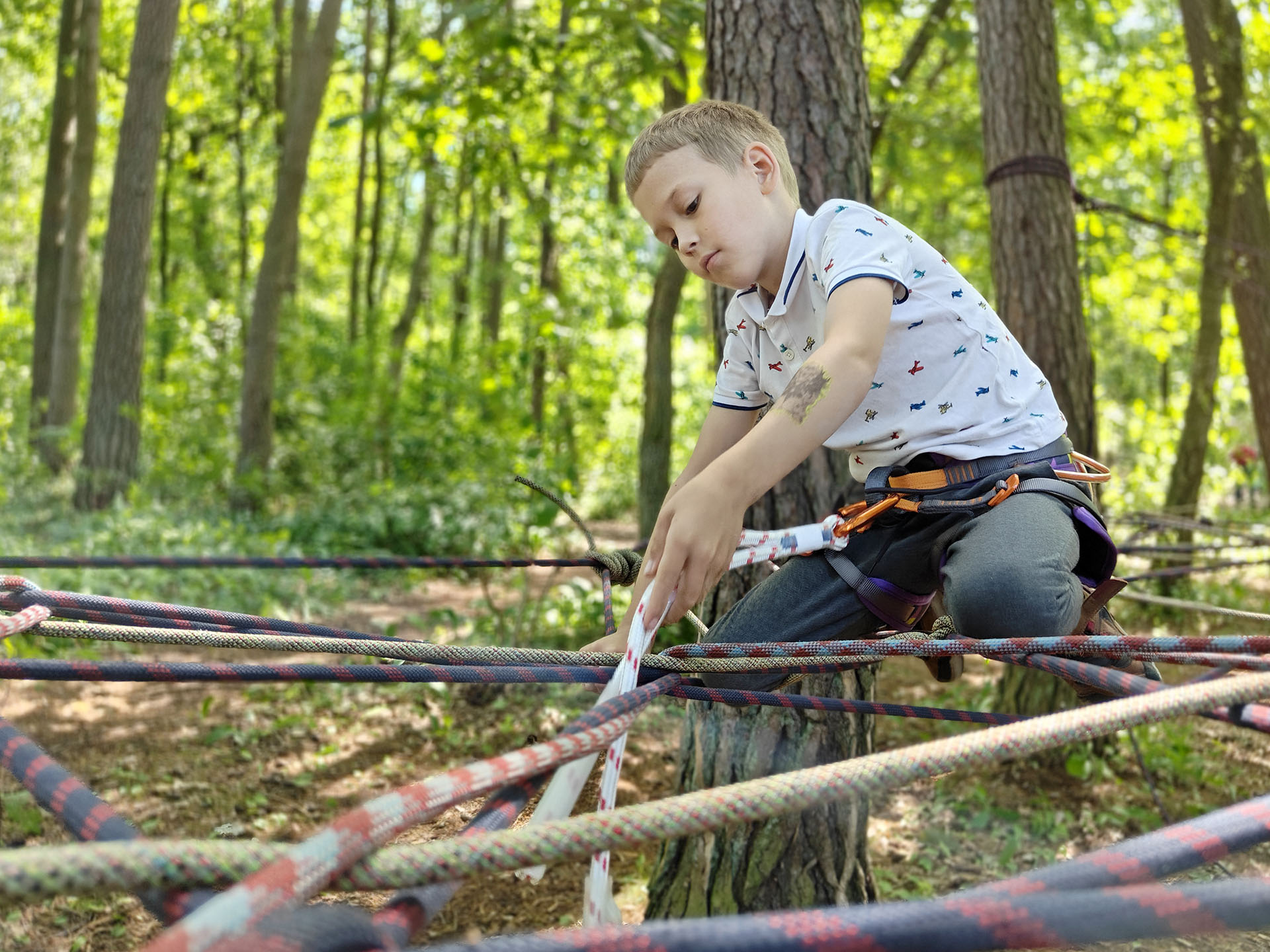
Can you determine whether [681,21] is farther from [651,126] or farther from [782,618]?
[782,618]

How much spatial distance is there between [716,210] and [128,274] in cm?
763

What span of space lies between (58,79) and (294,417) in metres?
4.16

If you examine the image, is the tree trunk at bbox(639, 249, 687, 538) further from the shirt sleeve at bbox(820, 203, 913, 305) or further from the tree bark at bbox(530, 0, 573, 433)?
the tree bark at bbox(530, 0, 573, 433)

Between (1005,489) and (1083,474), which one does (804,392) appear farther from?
(1083,474)

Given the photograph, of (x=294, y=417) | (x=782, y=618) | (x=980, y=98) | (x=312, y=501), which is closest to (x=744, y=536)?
(x=782, y=618)

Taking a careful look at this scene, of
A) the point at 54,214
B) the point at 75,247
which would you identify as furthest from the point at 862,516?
the point at 54,214

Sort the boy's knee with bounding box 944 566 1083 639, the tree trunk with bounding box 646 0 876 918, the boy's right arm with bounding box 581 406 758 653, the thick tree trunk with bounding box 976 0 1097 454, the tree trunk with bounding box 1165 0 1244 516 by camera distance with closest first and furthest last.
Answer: the boy's knee with bounding box 944 566 1083 639 → the boy's right arm with bounding box 581 406 758 653 → the tree trunk with bounding box 646 0 876 918 → the thick tree trunk with bounding box 976 0 1097 454 → the tree trunk with bounding box 1165 0 1244 516

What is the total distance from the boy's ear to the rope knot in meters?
0.79

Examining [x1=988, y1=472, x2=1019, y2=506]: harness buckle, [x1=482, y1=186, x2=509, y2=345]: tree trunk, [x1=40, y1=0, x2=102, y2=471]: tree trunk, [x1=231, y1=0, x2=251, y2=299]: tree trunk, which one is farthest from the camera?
[x1=482, y1=186, x2=509, y2=345]: tree trunk

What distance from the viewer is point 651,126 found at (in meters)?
1.91

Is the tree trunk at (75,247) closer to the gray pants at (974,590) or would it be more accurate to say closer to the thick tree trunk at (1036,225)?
the thick tree trunk at (1036,225)

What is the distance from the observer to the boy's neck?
6.30 ft

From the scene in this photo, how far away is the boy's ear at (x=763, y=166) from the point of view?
1879 mm

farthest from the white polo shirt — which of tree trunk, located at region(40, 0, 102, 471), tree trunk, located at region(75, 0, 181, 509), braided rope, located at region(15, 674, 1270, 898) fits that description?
tree trunk, located at region(40, 0, 102, 471)
